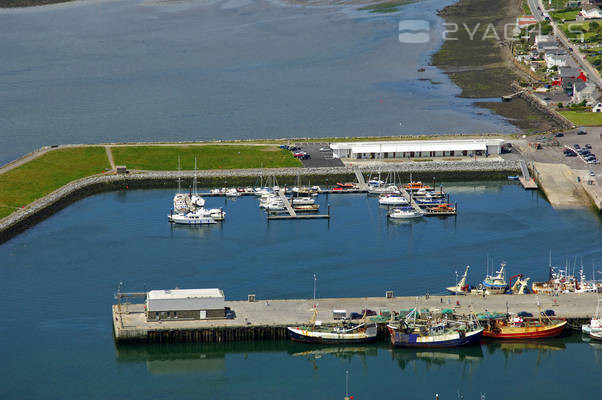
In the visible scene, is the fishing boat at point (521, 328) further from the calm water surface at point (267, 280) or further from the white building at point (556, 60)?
the white building at point (556, 60)

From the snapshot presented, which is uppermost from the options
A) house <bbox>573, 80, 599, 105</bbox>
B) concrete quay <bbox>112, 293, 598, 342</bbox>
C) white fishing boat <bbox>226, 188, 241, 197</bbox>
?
house <bbox>573, 80, 599, 105</bbox>

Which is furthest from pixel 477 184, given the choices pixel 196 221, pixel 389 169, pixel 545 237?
pixel 196 221

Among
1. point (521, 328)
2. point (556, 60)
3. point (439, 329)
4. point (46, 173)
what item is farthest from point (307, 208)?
point (556, 60)

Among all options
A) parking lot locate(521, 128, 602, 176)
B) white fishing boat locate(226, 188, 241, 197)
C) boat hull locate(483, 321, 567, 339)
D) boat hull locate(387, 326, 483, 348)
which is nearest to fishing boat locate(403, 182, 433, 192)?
parking lot locate(521, 128, 602, 176)

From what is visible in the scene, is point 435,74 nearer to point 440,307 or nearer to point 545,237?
point 545,237

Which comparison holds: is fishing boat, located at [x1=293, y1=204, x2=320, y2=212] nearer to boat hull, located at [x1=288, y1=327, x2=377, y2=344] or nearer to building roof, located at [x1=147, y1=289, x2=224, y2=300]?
building roof, located at [x1=147, y1=289, x2=224, y2=300]
